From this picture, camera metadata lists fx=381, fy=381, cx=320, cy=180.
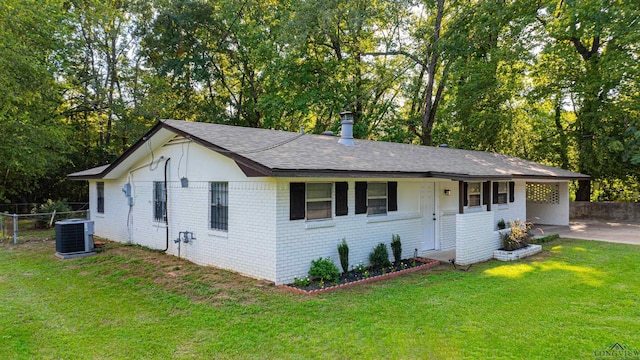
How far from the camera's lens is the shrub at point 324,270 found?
25.2ft

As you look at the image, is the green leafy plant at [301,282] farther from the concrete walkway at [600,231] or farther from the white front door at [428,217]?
the concrete walkway at [600,231]

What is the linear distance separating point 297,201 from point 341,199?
1.22 metres

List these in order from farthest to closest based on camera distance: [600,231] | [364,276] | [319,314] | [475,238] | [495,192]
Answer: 1. [600,231]
2. [495,192]
3. [475,238]
4. [364,276]
5. [319,314]

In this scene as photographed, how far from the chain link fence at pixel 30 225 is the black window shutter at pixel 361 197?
11.3 m

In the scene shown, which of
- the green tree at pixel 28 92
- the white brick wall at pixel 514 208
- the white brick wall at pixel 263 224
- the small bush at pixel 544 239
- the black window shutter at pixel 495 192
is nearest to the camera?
the white brick wall at pixel 263 224

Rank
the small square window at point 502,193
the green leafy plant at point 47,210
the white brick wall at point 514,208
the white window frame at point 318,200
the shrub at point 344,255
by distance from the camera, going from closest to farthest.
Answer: the white window frame at point 318,200 < the shrub at point 344,255 < the white brick wall at point 514,208 < the small square window at point 502,193 < the green leafy plant at point 47,210

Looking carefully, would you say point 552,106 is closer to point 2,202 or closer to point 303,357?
point 303,357

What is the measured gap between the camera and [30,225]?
17.5 meters

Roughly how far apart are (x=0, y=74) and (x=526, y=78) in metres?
24.1

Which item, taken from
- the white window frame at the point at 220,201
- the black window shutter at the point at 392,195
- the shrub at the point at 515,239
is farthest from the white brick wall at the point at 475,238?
the white window frame at the point at 220,201

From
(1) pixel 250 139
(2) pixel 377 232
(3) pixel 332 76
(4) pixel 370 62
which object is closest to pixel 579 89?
(4) pixel 370 62

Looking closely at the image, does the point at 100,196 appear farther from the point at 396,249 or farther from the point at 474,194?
the point at 474,194

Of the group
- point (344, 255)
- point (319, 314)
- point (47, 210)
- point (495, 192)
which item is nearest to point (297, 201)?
point (344, 255)

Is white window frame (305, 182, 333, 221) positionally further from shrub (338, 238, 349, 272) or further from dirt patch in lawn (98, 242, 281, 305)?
dirt patch in lawn (98, 242, 281, 305)
